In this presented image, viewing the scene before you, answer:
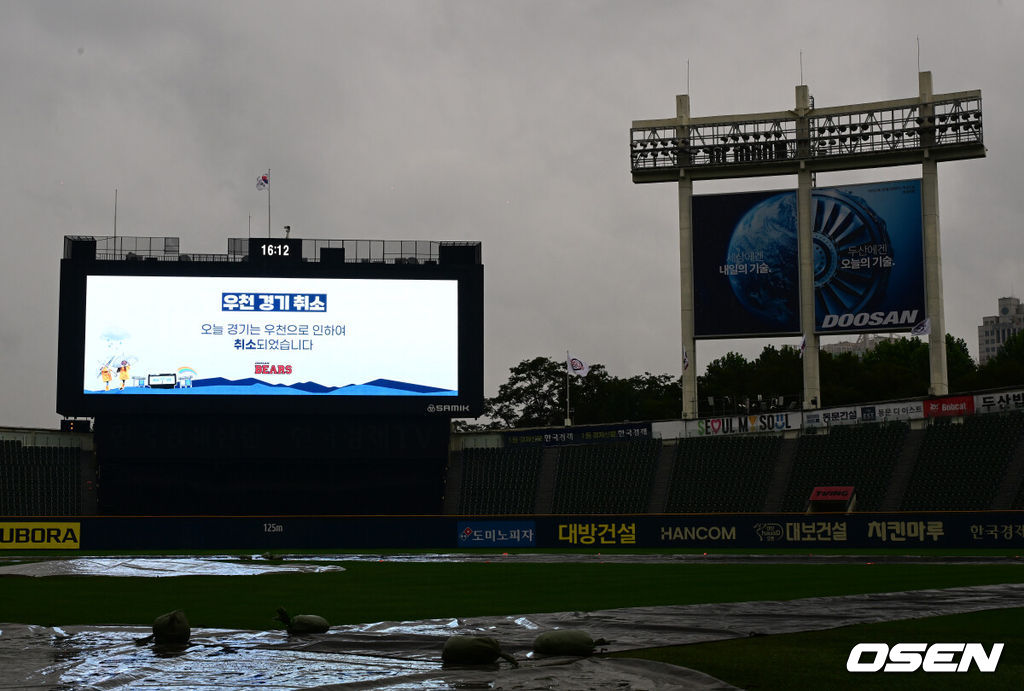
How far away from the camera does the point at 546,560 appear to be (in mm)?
35562

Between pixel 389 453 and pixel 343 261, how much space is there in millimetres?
9679

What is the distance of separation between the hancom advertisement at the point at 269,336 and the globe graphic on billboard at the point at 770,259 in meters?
14.2

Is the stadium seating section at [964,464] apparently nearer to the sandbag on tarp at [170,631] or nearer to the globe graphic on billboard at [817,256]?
the globe graphic on billboard at [817,256]

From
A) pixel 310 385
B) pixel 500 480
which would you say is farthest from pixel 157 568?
pixel 500 480

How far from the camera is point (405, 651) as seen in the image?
1209 centimetres

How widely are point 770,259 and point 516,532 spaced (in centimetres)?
1852

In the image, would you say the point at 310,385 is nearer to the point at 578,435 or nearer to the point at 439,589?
the point at 578,435

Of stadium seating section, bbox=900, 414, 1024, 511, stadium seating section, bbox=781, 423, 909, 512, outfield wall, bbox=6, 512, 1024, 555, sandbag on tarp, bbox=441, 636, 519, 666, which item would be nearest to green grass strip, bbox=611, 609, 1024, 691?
sandbag on tarp, bbox=441, 636, 519, 666

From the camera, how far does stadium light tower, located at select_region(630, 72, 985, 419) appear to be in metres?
52.0

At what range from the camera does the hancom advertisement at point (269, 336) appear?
169 ft

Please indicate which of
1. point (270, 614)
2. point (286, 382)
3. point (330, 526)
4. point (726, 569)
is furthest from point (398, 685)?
point (286, 382)

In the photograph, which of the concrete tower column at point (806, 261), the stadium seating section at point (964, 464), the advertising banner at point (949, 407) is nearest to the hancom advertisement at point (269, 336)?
the concrete tower column at point (806, 261)

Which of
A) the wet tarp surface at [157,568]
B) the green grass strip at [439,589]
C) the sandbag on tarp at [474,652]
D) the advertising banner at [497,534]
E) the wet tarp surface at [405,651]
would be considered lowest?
the advertising banner at [497,534]

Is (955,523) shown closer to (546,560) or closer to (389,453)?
(546,560)
